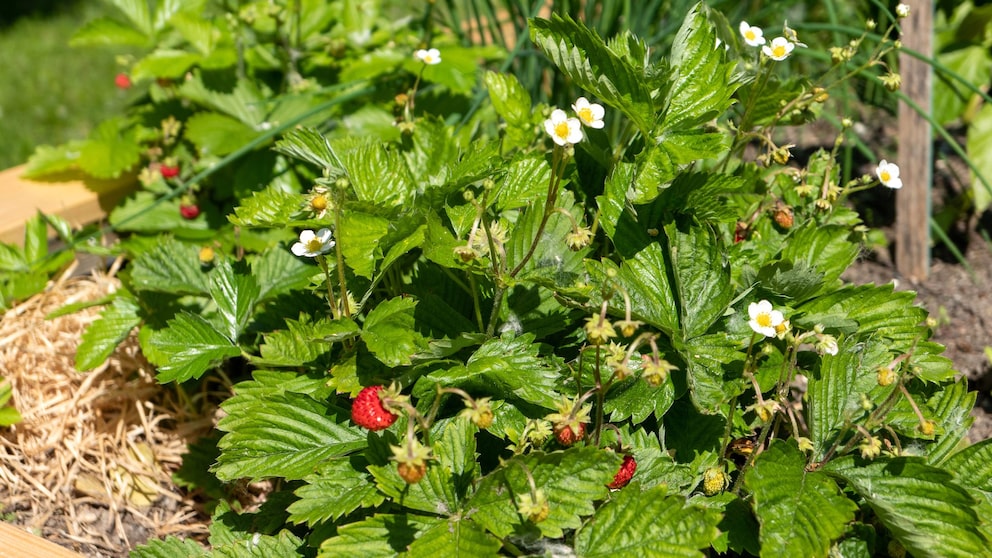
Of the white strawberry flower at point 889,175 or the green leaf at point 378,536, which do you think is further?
the white strawberry flower at point 889,175

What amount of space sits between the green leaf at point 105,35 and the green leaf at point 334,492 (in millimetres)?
1416

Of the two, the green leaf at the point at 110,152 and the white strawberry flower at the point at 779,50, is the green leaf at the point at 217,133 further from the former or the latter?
the white strawberry flower at the point at 779,50

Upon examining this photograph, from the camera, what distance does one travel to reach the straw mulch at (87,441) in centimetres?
162

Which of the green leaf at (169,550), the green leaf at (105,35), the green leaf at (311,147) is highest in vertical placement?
the green leaf at (105,35)

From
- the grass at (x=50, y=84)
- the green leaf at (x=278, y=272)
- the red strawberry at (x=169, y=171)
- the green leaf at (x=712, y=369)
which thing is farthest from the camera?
the grass at (x=50, y=84)

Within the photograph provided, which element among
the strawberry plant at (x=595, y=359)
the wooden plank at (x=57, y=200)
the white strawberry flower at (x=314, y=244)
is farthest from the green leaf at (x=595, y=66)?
the wooden plank at (x=57, y=200)

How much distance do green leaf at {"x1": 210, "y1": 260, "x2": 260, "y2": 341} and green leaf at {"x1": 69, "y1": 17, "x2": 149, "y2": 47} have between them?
3.15ft

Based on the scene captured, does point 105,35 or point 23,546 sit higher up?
point 105,35

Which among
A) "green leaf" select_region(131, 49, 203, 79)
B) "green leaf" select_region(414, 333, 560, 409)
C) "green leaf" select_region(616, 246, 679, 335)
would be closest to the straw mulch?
"green leaf" select_region(131, 49, 203, 79)

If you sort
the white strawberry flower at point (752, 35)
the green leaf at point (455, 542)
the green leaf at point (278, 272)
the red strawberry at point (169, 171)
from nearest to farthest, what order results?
the green leaf at point (455, 542), the white strawberry flower at point (752, 35), the green leaf at point (278, 272), the red strawberry at point (169, 171)

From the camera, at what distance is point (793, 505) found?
1124 millimetres

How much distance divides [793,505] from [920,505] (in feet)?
0.57

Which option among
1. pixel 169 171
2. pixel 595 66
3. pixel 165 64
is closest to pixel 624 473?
pixel 595 66

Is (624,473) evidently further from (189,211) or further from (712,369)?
(189,211)
